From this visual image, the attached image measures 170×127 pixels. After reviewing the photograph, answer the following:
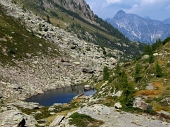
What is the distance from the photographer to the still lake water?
10775 centimetres

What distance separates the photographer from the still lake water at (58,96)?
108 meters

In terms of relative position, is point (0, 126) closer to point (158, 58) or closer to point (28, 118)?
point (28, 118)

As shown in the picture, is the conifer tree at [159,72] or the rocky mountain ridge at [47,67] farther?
the rocky mountain ridge at [47,67]

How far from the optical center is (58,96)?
118 m

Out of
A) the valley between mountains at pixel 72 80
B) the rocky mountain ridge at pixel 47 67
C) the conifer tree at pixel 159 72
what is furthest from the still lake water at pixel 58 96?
the conifer tree at pixel 159 72

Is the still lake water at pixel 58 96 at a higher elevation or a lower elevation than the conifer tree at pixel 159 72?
lower

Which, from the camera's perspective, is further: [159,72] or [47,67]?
[47,67]

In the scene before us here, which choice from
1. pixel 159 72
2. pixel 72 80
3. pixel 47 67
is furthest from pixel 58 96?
pixel 159 72

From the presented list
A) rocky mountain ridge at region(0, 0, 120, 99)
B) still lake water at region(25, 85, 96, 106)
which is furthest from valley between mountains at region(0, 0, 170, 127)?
still lake water at region(25, 85, 96, 106)

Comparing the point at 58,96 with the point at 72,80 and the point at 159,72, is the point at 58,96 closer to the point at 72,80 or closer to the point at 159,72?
the point at 72,80

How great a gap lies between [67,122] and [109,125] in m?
6.40

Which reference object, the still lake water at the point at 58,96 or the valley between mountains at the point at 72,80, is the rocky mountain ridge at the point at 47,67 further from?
the still lake water at the point at 58,96

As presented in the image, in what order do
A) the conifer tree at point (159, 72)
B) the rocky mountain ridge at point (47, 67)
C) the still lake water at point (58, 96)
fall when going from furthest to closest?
the rocky mountain ridge at point (47, 67), the still lake water at point (58, 96), the conifer tree at point (159, 72)

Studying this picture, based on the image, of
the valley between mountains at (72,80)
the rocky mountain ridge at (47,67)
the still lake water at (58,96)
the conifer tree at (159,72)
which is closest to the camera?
the valley between mountains at (72,80)
